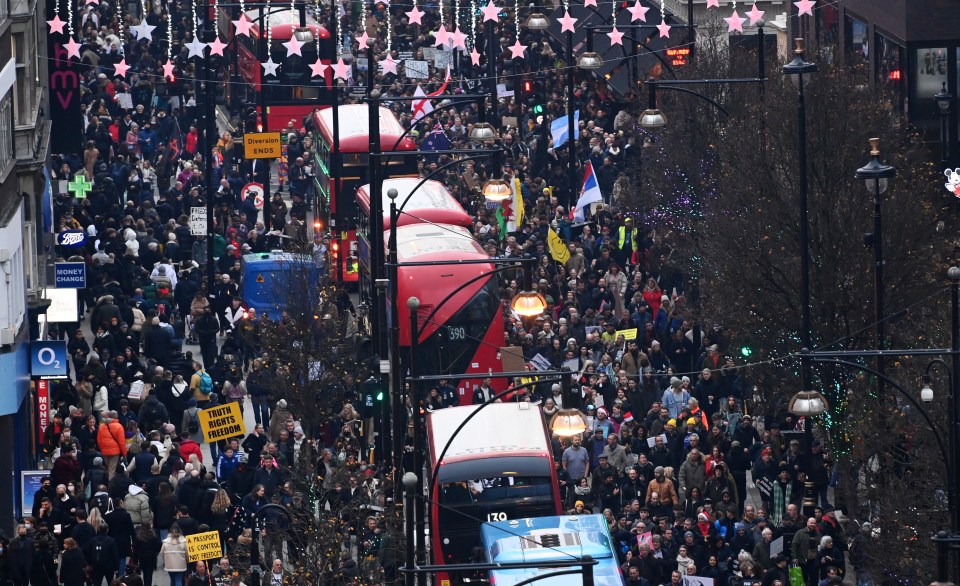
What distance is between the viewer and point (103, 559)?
34.8m

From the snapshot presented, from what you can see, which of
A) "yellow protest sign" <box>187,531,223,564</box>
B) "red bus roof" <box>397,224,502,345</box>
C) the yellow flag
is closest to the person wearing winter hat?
"red bus roof" <box>397,224,502,345</box>

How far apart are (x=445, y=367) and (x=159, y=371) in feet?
17.6

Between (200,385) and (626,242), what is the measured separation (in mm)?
13291

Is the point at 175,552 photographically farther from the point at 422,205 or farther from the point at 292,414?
the point at 422,205

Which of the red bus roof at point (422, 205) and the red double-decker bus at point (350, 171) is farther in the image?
the red double-decker bus at point (350, 171)

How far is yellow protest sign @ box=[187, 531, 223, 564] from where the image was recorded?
3325 centimetres

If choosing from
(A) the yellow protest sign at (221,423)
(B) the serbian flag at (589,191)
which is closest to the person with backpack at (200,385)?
(A) the yellow protest sign at (221,423)

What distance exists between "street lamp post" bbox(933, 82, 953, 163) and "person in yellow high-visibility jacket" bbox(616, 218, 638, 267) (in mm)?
7174

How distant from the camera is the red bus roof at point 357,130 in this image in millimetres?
55750

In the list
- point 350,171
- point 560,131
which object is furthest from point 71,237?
point 560,131

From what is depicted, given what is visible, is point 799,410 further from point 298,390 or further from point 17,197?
point 17,197

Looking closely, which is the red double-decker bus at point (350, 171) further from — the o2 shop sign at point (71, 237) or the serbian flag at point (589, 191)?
the o2 shop sign at point (71, 237)

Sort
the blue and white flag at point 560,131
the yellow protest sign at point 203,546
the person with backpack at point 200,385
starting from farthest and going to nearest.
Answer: the blue and white flag at point 560,131 → the person with backpack at point 200,385 → the yellow protest sign at point 203,546

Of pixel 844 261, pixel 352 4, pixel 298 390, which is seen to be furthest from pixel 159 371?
pixel 352 4
